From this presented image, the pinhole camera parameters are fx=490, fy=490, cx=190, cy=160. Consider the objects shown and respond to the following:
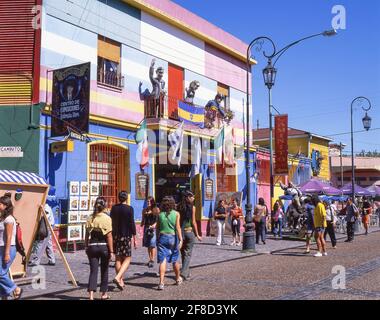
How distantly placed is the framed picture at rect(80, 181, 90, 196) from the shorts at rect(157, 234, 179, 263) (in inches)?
232

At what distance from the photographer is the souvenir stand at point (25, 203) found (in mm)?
9531

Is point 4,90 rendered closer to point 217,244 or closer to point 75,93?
point 75,93

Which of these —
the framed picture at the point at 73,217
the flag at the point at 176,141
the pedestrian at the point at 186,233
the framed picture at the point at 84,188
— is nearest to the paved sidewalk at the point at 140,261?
the pedestrian at the point at 186,233

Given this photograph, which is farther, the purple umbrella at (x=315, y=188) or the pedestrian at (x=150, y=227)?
the purple umbrella at (x=315, y=188)

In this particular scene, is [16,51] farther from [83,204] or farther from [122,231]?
[122,231]

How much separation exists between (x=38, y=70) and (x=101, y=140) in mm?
3013

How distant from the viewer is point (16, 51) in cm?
1445

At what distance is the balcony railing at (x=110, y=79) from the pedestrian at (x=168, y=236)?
26.3 feet

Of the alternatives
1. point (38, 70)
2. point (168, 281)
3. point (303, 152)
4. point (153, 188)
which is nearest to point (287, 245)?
Result: point (153, 188)

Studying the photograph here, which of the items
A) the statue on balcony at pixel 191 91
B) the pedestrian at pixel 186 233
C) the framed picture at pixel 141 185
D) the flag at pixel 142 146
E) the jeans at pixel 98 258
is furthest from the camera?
the statue on balcony at pixel 191 91

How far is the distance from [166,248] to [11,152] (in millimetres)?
6923

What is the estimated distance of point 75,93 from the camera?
43.8 ft

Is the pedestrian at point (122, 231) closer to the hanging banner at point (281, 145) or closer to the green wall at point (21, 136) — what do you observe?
the green wall at point (21, 136)

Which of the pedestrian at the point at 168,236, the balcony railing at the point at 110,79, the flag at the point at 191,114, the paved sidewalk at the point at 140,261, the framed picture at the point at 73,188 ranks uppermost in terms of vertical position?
the balcony railing at the point at 110,79
